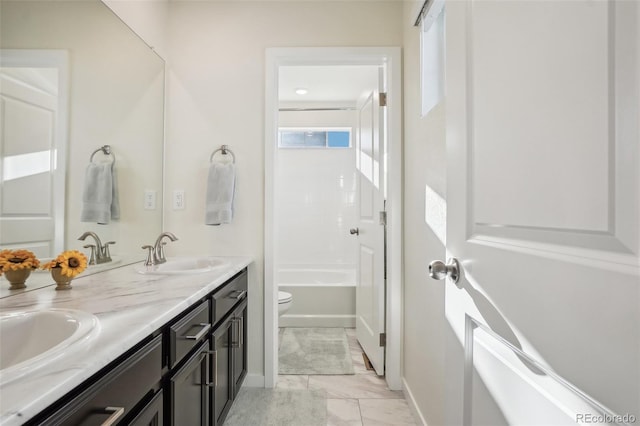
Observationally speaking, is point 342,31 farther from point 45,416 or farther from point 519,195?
point 45,416

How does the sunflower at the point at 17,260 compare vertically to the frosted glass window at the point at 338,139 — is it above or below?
below

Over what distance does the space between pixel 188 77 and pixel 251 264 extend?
130 centimetres

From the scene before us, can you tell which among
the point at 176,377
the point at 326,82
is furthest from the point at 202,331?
the point at 326,82

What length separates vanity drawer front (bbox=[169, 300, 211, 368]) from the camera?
3.33ft

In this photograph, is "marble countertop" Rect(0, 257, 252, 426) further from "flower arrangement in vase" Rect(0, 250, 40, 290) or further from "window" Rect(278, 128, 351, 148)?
"window" Rect(278, 128, 351, 148)

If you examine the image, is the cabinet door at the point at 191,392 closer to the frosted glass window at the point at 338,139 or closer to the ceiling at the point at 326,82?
the ceiling at the point at 326,82

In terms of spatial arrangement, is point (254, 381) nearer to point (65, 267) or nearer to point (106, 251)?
point (106, 251)

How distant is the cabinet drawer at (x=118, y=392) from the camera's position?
0.60m

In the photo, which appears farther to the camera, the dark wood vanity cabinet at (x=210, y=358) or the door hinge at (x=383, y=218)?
the door hinge at (x=383, y=218)

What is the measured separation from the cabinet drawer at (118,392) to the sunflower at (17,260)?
1.98ft

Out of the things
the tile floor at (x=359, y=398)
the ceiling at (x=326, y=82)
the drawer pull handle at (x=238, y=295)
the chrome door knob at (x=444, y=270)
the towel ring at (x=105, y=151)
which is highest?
the ceiling at (x=326, y=82)

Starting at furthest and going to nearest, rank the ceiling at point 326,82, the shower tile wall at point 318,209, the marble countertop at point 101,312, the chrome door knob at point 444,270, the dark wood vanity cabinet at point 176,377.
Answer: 1. the shower tile wall at point 318,209
2. the ceiling at point 326,82
3. the chrome door knob at point 444,270
4. the dark wood vanity cabinet at point 176,377
5. the marble countertop at point 101,312

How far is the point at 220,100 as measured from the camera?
212 cm
